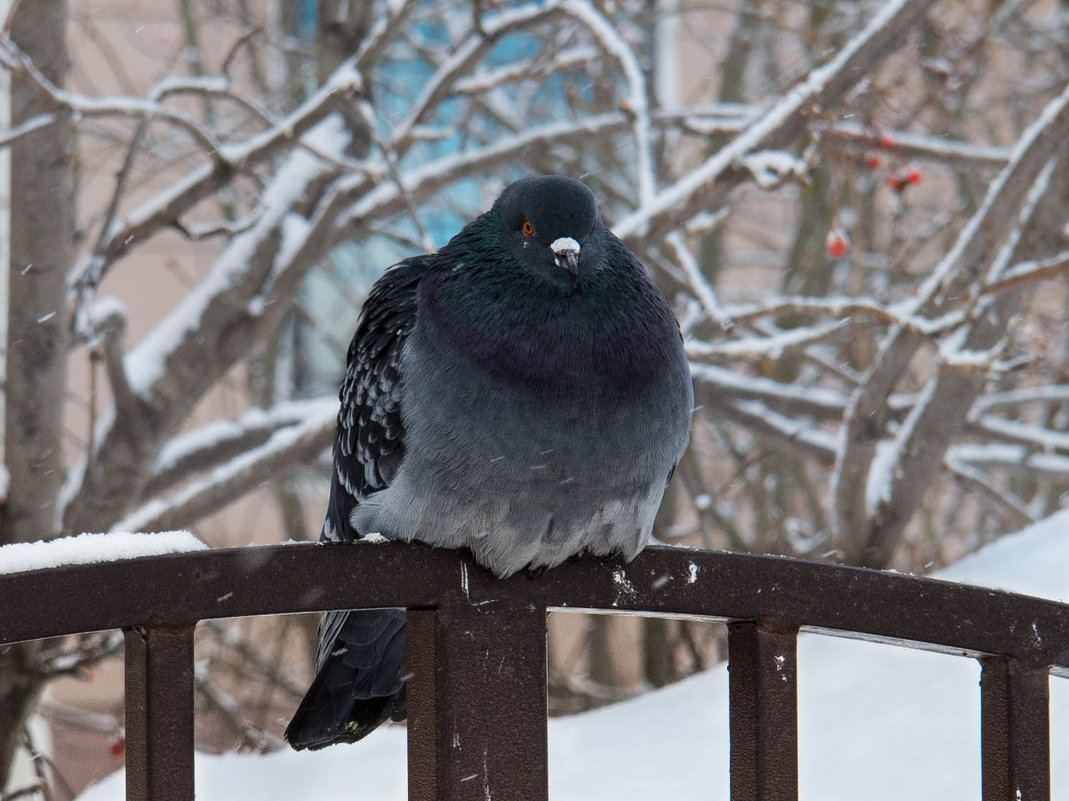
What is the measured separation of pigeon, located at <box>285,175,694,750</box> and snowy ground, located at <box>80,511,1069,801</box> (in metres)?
0.85

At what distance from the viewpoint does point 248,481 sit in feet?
11.6

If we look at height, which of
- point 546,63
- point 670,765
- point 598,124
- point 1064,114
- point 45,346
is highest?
point 546,63

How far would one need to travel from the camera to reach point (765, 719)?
130 centimetres

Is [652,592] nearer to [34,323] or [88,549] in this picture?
[88,549]

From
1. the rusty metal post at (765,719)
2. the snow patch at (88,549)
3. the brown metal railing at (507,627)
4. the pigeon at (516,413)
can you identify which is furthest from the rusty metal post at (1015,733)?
the snow patch at (88,549)

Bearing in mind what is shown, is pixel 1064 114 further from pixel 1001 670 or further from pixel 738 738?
pixel 738 738

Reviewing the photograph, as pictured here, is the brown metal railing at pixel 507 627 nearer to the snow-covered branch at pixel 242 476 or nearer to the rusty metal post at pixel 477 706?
the rusty metal post at pixel 477 706

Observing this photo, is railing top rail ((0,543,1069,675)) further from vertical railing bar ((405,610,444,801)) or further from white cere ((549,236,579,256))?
white cere ((549,236,579,256))

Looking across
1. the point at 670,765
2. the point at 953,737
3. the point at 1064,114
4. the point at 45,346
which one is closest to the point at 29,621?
the point at 670,765

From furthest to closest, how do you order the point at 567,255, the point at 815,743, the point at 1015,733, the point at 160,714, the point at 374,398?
the point at 815,743
the point at 374,398
the point at 567,255
the point at 1015,733
the point at 160,714

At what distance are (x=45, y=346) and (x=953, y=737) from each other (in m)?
2.21

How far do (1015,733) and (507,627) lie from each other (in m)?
0.56

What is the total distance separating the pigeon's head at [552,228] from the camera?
1.82m

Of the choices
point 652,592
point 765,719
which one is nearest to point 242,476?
point 652,592
